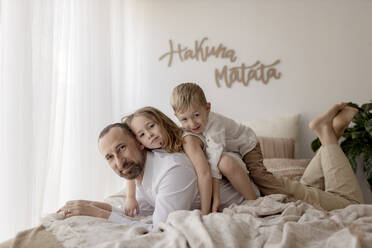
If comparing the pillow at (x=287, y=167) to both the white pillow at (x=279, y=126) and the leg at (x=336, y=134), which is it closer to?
the leg at (x=336, y=134)

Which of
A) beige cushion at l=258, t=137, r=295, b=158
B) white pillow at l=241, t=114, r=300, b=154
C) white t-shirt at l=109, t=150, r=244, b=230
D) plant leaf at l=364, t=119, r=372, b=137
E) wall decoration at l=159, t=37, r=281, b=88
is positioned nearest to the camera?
white t-shirt at l=109, t=150, r=244, b=230

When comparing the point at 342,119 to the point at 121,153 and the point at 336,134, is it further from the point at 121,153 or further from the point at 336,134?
the point at 121,153

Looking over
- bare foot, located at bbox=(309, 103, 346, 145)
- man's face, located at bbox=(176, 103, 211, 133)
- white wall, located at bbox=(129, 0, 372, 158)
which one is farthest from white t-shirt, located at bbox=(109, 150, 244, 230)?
white wall, located at bbox=(129, 0, 372, 158)

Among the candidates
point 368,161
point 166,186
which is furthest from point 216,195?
point 368,161

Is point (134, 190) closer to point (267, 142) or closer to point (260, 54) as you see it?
point (267, 142)

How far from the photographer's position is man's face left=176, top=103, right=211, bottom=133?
5.99ft

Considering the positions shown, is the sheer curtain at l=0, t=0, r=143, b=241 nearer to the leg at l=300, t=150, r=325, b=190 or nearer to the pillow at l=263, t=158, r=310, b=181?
the pillow at l=263, t=158, r=310, b=181

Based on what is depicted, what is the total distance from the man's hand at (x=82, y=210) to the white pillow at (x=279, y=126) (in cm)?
222

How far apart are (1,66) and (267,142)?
226 centimetres

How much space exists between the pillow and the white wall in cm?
75

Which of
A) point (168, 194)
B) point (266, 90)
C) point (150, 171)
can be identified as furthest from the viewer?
point (266, 90)

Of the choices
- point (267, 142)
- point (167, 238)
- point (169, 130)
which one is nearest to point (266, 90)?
point (267, 142)

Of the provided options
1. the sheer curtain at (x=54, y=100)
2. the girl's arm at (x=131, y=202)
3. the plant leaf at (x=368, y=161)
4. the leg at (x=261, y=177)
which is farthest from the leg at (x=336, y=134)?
the sheer curtain at (x=54, y=100)

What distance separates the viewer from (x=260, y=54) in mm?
3652
